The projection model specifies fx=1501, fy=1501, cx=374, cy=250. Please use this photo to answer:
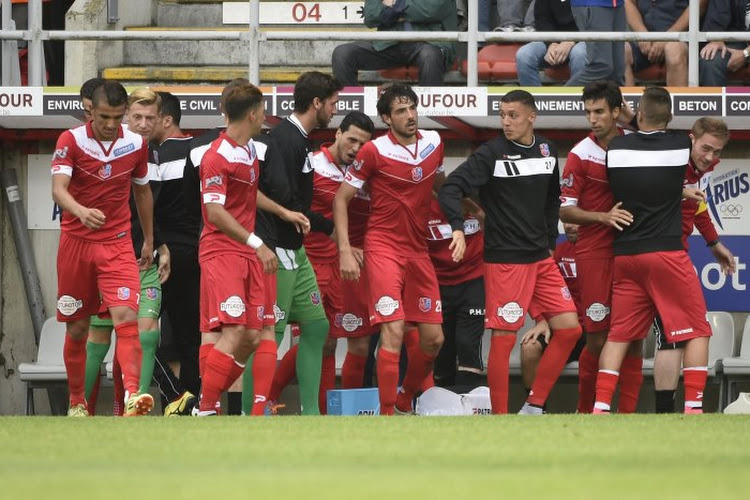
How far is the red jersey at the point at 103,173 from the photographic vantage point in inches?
360

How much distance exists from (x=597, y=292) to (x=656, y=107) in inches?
52.2

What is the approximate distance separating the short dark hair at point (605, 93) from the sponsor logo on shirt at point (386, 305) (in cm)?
182

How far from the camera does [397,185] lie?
32.3 feet

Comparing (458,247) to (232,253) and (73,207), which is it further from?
(73,207)

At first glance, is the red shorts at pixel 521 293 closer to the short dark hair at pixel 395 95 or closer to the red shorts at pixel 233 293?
the short dark hair at pixel 395 95

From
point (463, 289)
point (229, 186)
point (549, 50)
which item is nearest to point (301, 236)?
point (229, 186)

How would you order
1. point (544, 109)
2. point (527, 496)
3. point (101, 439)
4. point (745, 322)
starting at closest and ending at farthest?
1. point (527, 496)
2. point (101, 439)
3. point (544, 109)
4. point (745, 322)

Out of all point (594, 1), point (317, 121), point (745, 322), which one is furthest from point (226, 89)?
point (745, 322)

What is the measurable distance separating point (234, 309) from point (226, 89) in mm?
1354

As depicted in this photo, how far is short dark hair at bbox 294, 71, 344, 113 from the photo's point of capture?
953cm

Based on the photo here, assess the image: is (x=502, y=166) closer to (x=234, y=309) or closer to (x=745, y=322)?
(x=234, y=309)

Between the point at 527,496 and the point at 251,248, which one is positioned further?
the point at 251,248

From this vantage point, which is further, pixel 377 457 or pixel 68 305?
pixel 68 305

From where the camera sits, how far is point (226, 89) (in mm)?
9062
